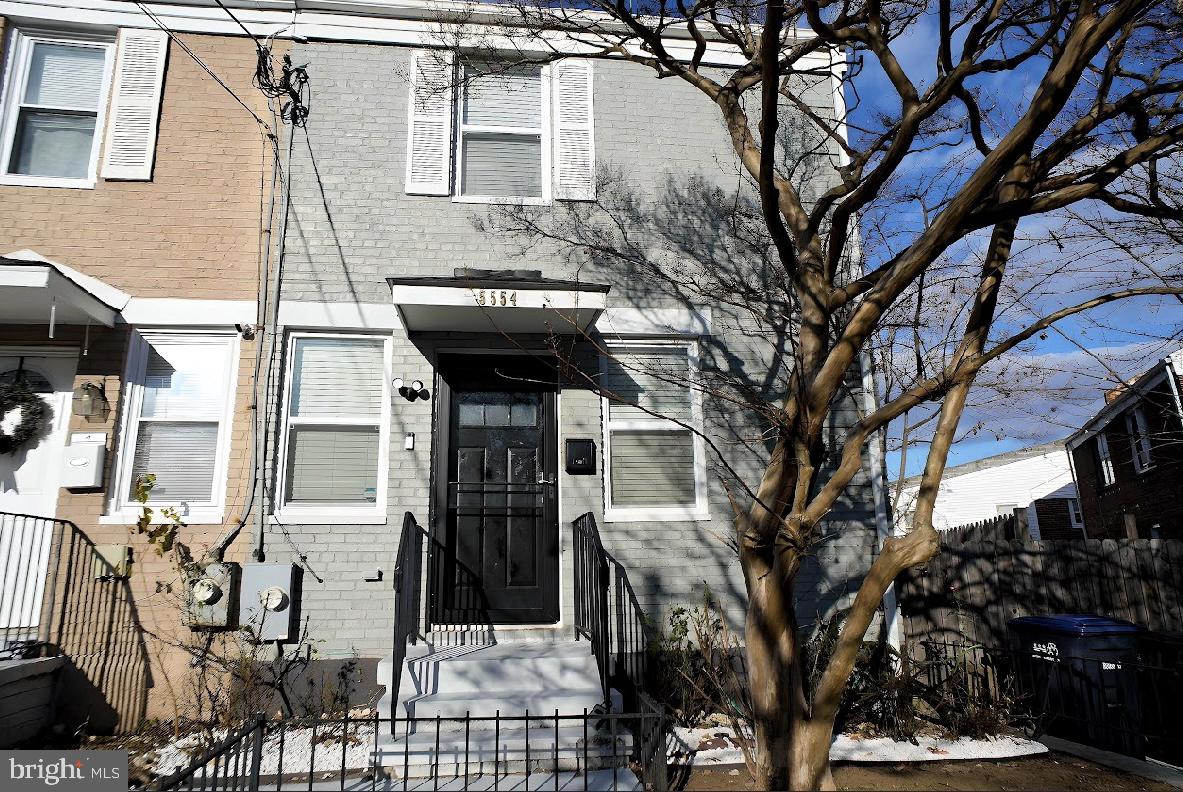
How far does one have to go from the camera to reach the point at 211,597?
5984 millimetres

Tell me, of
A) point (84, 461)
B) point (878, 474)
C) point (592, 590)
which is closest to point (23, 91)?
point (84, 461)

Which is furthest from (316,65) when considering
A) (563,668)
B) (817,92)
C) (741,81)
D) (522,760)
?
(522,760)

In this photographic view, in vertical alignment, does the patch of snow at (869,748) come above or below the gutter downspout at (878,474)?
below

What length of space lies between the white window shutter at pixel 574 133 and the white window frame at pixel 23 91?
4.17 metres

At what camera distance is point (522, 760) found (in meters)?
4.78

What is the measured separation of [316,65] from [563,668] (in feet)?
19.5

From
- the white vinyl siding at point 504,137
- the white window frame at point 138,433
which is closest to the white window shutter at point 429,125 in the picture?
the white vinyl siding at point 504,137

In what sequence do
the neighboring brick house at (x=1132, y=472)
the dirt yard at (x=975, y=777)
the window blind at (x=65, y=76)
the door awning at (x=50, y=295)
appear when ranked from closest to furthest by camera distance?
the dirt yard at (x=975, y=777), the door awning at (x=50, y=295), the window blind at (x=65, y=76), the neighboring brick house at (x=1132, y=472)

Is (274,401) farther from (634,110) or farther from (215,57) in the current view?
(634,110)

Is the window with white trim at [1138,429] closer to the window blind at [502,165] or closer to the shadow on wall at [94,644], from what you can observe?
the window blind at [502,165]

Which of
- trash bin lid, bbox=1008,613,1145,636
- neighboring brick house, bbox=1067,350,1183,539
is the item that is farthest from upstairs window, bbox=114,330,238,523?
neighboring brick house, bbox=1067,350,1183,539

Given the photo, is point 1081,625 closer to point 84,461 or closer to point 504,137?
point 504,137

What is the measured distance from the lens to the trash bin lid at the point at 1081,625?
5648 mm

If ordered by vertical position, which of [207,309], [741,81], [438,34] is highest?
[438,34]
